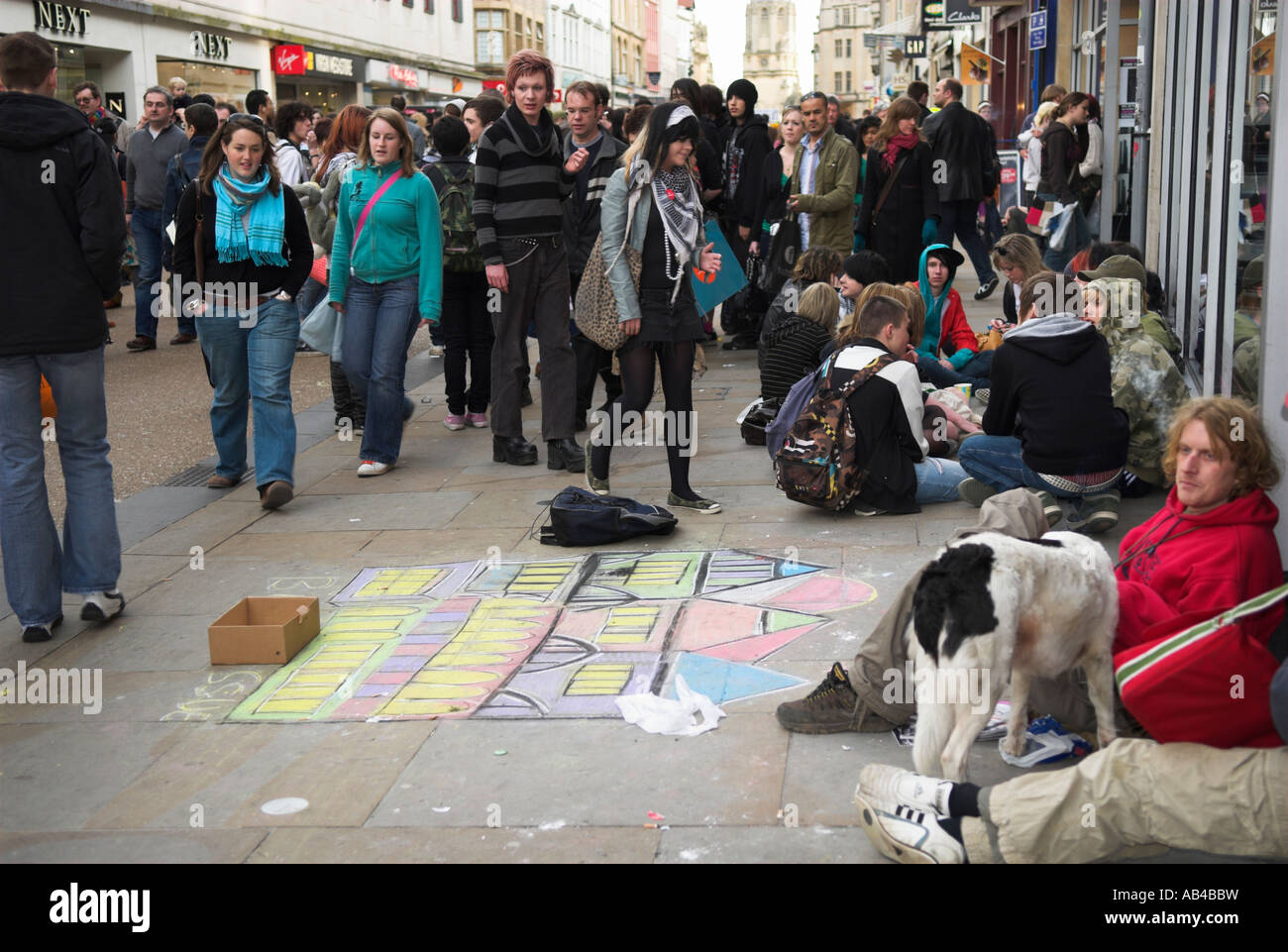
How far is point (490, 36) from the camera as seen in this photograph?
5631cm

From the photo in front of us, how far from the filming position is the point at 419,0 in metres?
45.0

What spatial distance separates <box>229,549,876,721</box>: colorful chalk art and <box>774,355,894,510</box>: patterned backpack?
1.89 ft

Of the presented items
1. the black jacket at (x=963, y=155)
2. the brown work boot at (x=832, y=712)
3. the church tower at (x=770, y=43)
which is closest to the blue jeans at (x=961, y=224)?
the black jacket at (x=963, y=155)

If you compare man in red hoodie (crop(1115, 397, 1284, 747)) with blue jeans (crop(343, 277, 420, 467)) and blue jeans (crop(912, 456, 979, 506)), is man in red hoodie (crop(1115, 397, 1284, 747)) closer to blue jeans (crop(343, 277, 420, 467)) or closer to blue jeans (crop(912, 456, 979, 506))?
blue jeans (crop(912, 456, 979, 506))

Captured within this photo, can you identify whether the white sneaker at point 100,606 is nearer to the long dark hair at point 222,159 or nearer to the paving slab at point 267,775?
the paving slab at point 267,775

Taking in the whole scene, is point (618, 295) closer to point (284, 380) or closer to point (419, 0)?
point (284, 380)

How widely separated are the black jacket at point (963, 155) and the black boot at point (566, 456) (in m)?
6.00

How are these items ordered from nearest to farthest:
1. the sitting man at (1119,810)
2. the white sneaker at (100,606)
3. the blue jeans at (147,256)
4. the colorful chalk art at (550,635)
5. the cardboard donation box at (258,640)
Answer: the sitting man at (1119,810), the colorful chalk art at (550,635), the cardboard donation box at (258,640), the white sneaker at (100,606), the blue jeans at (147,256)

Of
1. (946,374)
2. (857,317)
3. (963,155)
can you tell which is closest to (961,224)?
(963,155)

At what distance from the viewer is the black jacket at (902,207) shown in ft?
36.1

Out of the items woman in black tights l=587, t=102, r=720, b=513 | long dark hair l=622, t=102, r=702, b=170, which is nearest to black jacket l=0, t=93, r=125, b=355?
woman in black tights l=587, t=102, r=720, b=513

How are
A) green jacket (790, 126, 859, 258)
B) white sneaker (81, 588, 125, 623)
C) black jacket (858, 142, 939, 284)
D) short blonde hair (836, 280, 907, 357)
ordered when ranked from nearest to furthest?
1. white sneaker (81, 588, 125, 623)
2. short blonde hair (836, 280, 907, 357)
3. green jacket (790, 126, 859, 258)
4. black jacket (858, 142, 939, 284)

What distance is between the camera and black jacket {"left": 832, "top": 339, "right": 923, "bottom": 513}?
20.6 ft
